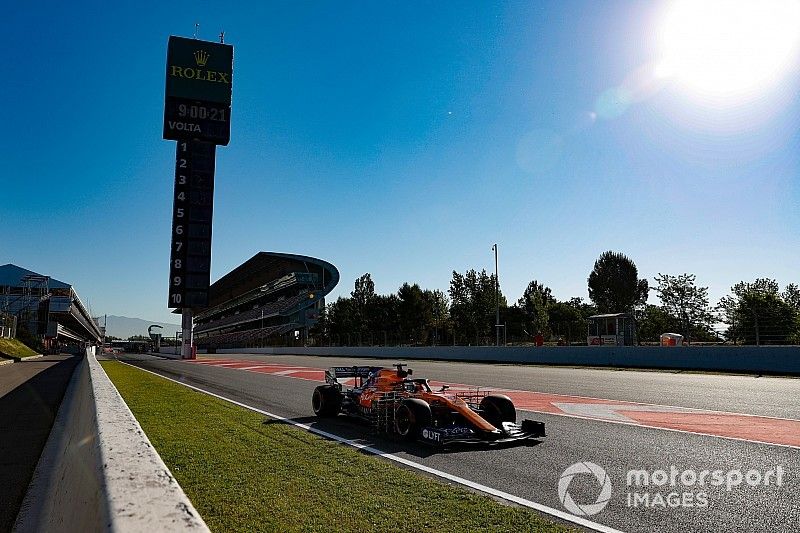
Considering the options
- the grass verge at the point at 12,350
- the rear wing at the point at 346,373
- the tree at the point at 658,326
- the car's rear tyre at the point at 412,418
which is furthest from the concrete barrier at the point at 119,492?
the tree at the point at 658,326

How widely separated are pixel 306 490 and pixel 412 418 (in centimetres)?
293

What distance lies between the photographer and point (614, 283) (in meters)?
92.9

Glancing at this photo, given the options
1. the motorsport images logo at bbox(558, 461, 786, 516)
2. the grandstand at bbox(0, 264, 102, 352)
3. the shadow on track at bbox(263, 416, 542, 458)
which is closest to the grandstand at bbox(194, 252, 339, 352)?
the grandstand at bbox(0, 264, 102, 352)

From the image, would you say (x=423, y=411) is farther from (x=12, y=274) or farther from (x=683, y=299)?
(x=12, y=274)

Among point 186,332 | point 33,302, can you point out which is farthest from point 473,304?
point 33,302

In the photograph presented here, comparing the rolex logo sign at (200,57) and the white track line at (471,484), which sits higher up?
the rolex logo sign at (200,57)

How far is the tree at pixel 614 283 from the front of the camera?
302 ft

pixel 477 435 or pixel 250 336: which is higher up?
pixel 250 336

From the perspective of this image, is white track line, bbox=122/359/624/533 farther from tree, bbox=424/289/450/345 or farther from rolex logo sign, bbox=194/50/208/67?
tree, bbox=424/289/450/345

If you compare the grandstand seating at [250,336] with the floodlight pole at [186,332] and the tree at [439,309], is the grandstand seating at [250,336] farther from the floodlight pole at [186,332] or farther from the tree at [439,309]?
the floodlight pole at [186,332]

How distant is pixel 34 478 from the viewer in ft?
21.1

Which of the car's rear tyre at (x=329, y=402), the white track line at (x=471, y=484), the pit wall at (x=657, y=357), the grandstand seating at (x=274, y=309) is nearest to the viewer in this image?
the white track line at (x=471, y=484)

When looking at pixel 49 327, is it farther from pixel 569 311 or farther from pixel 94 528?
pixel 94 528

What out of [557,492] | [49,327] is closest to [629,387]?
[557,492]
